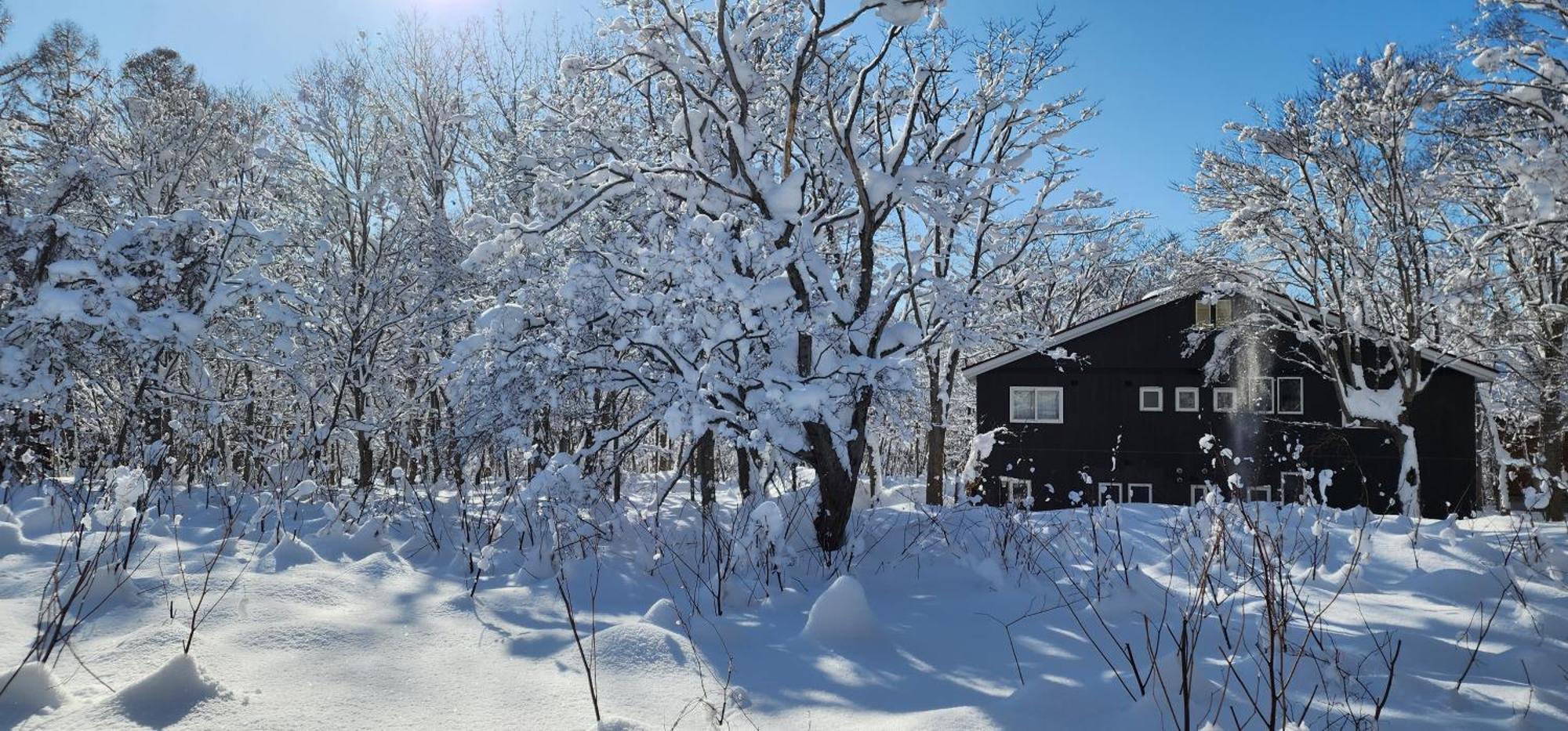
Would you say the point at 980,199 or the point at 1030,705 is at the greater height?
the point at 980,199

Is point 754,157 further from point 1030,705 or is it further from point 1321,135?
point 1321,135

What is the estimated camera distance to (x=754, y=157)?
27.4 feet

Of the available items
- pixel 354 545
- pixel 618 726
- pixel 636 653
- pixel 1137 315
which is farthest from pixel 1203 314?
pixel 618 726

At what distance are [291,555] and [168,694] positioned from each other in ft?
6.76

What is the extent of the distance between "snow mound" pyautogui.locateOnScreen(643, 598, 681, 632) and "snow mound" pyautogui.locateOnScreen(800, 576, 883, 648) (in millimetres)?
575

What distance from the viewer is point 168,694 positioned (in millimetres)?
2346

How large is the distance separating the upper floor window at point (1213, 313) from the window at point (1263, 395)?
5.42ft

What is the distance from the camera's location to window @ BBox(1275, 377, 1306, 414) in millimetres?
18844

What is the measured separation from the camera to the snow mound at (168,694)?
224 cm

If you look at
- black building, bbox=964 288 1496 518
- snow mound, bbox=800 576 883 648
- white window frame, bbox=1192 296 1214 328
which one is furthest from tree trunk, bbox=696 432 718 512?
white window frame, bbox=1192 296 1214 328

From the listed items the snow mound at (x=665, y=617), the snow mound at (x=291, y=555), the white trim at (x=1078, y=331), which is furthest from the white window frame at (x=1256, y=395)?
the snow mound at (x=291, y=555)

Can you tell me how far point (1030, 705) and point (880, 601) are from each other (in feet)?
5.68

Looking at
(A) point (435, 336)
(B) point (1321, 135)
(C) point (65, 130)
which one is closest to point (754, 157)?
(A) point (435, 336)

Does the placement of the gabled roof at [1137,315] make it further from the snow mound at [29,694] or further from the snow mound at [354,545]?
the snow mound at [29,694]
